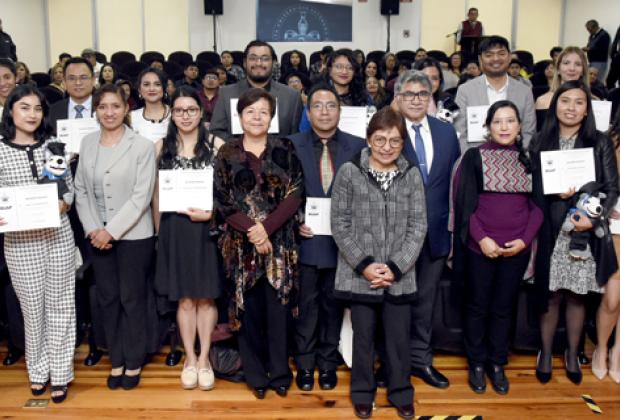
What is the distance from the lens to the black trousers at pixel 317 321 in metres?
3.36

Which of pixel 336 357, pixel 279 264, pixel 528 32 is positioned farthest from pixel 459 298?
pixel 528 32

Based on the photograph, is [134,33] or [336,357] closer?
[336,357]

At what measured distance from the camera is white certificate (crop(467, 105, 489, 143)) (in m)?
3.72

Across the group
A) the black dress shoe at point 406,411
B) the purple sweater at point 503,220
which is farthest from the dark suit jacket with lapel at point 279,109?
the black dress shoe at point 406,411

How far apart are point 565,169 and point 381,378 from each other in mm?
1595

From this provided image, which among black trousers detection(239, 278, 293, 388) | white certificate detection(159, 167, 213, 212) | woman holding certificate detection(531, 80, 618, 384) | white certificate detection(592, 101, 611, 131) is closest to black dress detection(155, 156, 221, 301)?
white certificate detection(159, 167, 213, 212)

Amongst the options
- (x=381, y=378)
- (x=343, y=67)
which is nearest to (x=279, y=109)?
(x=343, y=67)

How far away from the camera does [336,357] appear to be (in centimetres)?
352

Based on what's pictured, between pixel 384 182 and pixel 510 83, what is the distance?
4.99 ft

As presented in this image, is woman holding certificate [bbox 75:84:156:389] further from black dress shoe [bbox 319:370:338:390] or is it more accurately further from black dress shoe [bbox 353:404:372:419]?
black dress shoe [bbox 353:404:372:419]

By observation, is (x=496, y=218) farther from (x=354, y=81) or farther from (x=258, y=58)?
(x=258, y=58)

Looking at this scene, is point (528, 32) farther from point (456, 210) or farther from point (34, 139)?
point (34, 139)

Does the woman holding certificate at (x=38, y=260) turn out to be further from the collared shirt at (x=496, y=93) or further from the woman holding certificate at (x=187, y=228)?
the collared shirt at (x=496, y=93)

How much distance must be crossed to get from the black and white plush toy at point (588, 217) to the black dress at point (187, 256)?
2.01m
